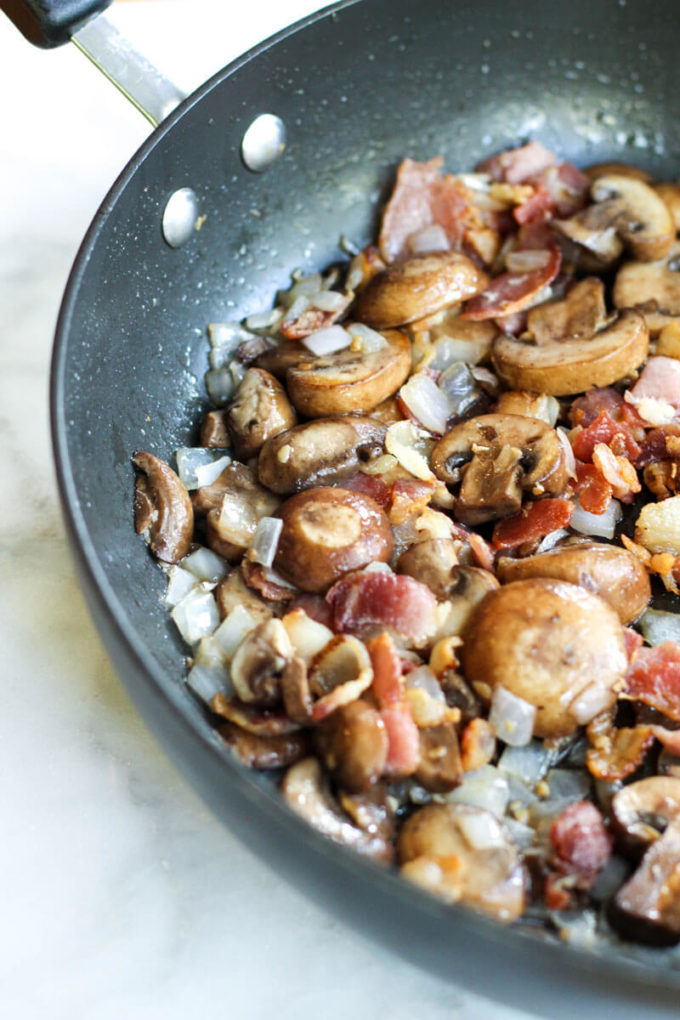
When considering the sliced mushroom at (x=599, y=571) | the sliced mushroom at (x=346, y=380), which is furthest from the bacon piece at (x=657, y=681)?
the sliced mushroom at (x=346, y=380)

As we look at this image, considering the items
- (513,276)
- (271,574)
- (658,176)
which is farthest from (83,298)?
(658,176)

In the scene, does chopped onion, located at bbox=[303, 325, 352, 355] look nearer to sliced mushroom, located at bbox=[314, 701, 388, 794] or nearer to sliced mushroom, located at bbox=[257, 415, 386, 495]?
sliced mushroom, located at bbox=[257, 415, 386, 495]

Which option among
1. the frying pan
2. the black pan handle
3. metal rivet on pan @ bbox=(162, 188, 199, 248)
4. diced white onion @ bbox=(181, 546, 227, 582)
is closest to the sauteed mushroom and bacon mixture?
diced white onion @ bbox=(181, 546, 227, 582)

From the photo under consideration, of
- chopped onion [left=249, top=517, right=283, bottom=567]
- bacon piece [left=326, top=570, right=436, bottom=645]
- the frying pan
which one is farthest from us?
chopped onion [left=249, top=517, right=283, bottom=567]

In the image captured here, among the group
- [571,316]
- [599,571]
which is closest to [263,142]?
[571,316]

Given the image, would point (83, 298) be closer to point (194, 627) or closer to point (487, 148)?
point (194, 627)
